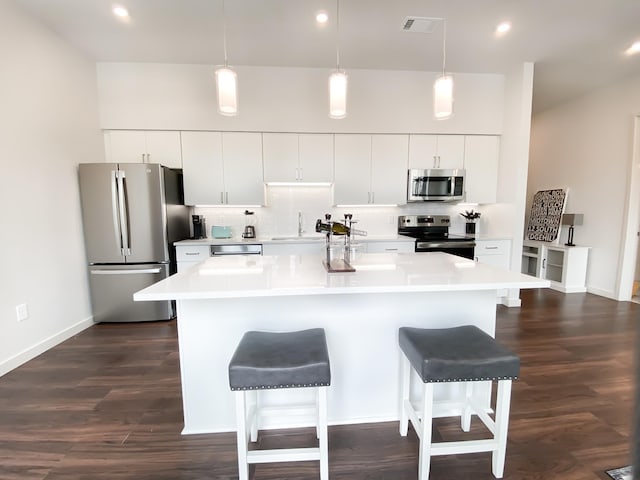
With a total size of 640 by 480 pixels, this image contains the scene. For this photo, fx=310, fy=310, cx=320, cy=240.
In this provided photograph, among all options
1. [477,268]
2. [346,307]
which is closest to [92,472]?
[346,307]

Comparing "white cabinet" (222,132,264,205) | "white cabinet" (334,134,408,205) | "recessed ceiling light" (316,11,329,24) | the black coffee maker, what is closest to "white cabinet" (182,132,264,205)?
"white cabinet" (222,132,264,205)

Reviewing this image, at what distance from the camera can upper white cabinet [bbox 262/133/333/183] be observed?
12.7ft

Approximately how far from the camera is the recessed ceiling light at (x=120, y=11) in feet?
8.58

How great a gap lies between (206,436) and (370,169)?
10.8 ft

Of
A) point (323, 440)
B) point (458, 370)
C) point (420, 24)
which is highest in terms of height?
point (420, 24)

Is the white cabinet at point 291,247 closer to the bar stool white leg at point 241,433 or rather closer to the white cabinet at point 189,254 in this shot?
the white cabinet at point 189,254

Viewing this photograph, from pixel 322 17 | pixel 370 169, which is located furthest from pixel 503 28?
pixel 370 169

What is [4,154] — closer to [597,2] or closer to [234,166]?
[234,166]

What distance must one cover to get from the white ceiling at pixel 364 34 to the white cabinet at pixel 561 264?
234 centimetres

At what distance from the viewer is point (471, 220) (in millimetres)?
4383

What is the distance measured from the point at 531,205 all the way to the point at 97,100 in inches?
266

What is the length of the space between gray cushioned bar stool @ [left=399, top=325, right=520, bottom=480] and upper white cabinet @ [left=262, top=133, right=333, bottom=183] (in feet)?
8.76

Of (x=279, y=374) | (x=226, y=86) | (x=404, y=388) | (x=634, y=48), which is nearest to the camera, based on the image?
(x=279, y=374)

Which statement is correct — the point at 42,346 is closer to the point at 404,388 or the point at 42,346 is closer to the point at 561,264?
the point at 404,388
